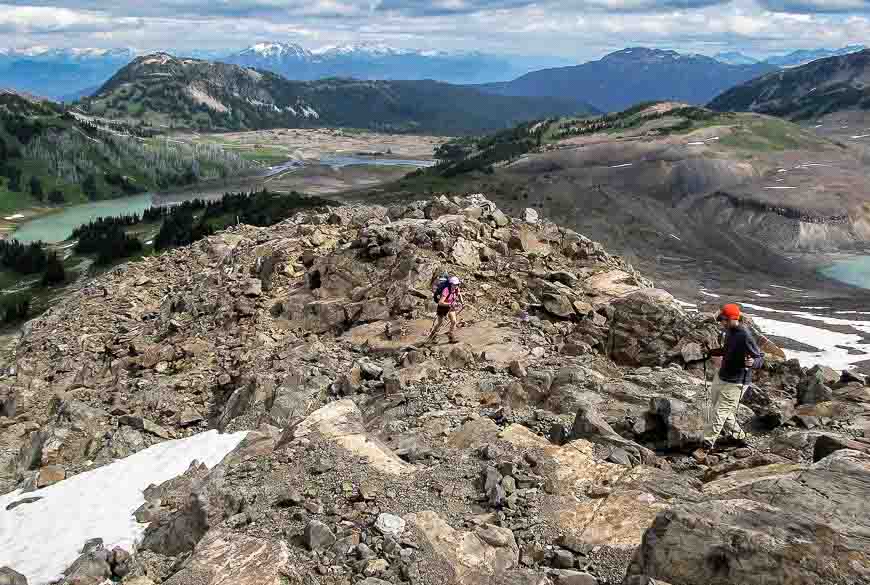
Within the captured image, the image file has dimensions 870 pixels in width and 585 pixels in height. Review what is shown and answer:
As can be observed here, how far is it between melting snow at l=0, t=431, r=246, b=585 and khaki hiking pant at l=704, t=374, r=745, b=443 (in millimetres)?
13536

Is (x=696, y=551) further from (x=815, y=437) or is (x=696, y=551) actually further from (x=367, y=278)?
(x=367, y=278)

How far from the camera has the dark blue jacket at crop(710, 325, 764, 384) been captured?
15.5 m

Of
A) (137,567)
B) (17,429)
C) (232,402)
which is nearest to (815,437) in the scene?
(137,567)

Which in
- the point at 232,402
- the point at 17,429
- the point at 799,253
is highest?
the point at 232,402

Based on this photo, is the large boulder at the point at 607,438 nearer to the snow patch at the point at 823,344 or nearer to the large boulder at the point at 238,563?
the large boulder at the point at 238,563

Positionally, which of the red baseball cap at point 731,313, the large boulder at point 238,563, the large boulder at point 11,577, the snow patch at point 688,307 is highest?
the red baseball cap at point 731,313

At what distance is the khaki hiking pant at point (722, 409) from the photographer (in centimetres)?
1562

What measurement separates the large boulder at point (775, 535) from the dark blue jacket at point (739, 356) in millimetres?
3899

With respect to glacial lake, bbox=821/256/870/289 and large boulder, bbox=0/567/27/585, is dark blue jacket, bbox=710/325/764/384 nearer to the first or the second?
large boulder, bbox=0/567/27/585

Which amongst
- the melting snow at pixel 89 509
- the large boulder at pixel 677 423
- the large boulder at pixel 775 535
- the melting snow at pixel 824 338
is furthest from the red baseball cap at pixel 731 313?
the melting snow at pixel 824 338

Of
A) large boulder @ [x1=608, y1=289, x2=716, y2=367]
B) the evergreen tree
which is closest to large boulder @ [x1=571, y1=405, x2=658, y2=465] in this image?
large boulder @ [x1=608, y1=289, x2=716, y2=367]

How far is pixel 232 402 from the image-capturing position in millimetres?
24969

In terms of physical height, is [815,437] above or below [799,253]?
above

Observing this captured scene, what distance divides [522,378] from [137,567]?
38.7 feet
